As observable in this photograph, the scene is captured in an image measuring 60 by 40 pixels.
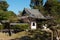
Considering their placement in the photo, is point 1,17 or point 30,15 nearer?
point 1,17

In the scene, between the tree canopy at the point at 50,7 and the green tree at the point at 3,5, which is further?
the green tree at the point at 3,5

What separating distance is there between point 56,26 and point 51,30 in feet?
2.98

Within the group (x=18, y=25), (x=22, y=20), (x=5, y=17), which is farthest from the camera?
(x=22, y=20)

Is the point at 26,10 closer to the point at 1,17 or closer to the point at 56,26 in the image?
the point at 1,17

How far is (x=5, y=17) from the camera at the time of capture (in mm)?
40844

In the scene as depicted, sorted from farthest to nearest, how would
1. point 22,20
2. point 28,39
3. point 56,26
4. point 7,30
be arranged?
point 22,20
point 7,30
point 28,39
point 56,26

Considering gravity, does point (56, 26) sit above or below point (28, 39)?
above

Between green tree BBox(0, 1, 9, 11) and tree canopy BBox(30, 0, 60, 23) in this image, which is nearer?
tree canopy BBox(30, 0, 60, 23)

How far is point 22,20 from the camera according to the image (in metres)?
45.9

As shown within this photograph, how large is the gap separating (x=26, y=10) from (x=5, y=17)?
41.2 ft

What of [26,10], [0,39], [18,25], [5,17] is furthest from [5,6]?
[0,39]

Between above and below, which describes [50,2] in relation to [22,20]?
above

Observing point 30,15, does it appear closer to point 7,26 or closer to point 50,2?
point 50,2

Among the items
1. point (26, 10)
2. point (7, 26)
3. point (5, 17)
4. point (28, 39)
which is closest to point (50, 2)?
point (26, 10)
